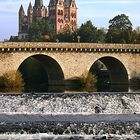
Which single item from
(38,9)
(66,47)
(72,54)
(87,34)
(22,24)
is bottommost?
(72,54)

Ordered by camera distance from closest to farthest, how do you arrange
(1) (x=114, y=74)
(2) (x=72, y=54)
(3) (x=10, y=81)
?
1. (3) (x=10, y=81)
2. (2) (x=72, y=54)
3. (1) (x=114, y=74)

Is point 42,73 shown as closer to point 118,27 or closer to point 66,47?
point 66,47

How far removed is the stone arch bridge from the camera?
2207 inches

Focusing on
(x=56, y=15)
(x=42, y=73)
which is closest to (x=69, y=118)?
(x=42, y=73)

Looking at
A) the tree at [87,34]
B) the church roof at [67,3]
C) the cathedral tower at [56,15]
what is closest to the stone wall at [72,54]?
the tree at [87,34]

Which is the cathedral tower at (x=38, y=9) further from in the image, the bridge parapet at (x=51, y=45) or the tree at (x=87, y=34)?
the bridge parapet at (x=51, y=45)

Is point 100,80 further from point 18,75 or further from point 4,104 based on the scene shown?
point 4,104

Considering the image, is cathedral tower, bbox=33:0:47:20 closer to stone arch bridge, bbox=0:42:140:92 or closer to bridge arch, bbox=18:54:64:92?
bridge arch, bbox=18:54:64:92

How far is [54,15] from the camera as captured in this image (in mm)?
141500

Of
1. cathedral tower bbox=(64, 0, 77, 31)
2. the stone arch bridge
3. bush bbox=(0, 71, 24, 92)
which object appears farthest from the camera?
cathedral tower bbox=(64, 0, 77, 31)

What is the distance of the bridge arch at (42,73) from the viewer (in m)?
59.9

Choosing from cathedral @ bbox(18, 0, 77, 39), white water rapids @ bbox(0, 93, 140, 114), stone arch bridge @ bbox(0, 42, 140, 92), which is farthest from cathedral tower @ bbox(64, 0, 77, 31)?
white water rapids @ bbox(0, 93, 140, 114)

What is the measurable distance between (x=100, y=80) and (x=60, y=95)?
1429 inches

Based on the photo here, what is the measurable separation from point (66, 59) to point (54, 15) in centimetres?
8276
